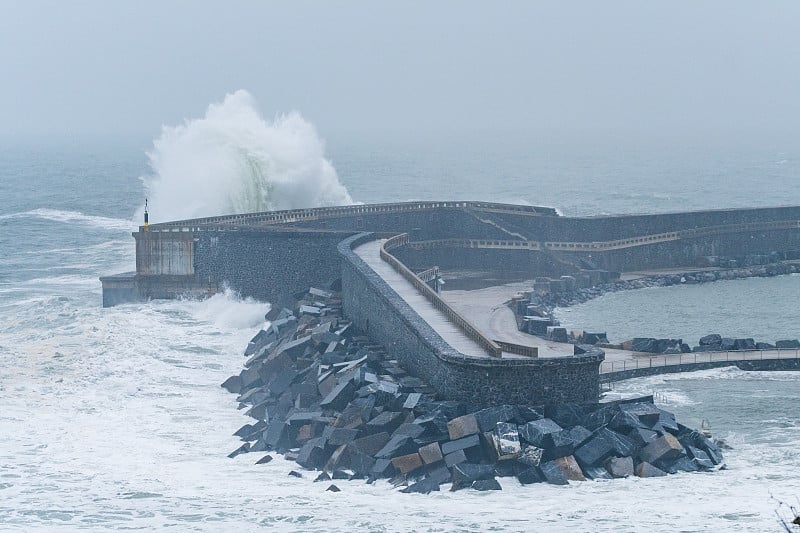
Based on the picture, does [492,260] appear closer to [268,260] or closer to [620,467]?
[268,260]

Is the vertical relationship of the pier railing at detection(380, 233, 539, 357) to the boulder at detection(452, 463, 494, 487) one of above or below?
above

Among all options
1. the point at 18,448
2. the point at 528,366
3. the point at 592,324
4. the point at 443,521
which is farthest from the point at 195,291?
the point at 443,521

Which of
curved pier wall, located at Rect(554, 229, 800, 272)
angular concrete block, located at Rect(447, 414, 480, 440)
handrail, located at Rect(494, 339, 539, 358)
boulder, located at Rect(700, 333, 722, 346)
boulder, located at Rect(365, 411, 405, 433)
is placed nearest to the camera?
angular concrete block, located at Rect(447, 414, 480, 440)

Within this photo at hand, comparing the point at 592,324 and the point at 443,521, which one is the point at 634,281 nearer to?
the point at 592,324

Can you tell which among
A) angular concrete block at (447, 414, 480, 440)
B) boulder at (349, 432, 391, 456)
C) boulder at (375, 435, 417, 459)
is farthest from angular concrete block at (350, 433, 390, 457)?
angular concrete block at (447, 414, 480, 440)

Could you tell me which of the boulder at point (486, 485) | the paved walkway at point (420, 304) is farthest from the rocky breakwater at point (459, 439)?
the paved walkway at point (420, 304)

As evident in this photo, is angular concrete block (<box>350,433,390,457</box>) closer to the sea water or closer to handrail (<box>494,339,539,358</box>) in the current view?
the sea water
